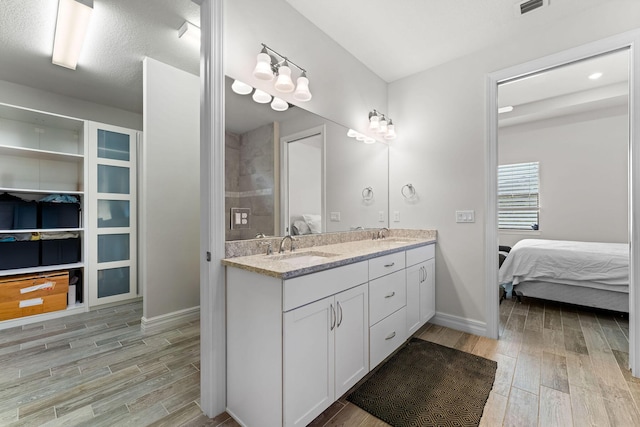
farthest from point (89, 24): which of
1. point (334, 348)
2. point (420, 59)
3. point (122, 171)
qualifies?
point (334, 348)

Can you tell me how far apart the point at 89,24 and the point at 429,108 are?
10.4ft

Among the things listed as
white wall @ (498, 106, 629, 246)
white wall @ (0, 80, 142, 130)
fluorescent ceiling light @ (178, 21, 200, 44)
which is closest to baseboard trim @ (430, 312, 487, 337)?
white wall @ (498, 106, 629, 246)

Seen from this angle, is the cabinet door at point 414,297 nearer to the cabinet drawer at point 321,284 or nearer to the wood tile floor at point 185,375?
the wood tile floor at point 185,375

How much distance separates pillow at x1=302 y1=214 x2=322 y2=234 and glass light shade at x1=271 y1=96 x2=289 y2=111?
0.83 meters

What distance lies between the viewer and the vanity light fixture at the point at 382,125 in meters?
2.86

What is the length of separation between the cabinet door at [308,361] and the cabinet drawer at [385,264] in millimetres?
454

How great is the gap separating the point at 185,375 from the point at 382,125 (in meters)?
2.86

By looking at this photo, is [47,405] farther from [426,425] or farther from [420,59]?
[420,59]

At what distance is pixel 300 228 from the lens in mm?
2154

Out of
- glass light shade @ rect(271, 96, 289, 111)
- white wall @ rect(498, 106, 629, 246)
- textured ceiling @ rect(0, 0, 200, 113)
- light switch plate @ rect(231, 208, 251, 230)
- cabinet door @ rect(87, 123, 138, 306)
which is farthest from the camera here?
white wall @ rect(498, 106, 629, 246)

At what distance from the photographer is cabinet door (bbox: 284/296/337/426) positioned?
124cm

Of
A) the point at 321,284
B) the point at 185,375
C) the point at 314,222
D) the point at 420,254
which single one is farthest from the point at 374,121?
the point at 185,375

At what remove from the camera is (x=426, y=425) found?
144 centimetres

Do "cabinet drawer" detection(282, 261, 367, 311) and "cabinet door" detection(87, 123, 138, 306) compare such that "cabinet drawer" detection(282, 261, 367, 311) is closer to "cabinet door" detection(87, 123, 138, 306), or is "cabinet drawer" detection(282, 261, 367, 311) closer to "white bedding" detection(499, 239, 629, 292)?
"white bedding" detection(499, 239, 629, 292)
